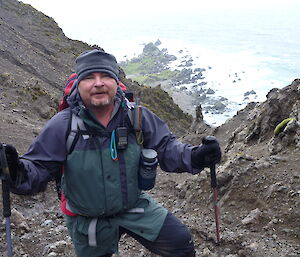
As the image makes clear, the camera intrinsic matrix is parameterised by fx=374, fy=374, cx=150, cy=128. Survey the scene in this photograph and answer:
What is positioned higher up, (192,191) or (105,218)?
(105,218)

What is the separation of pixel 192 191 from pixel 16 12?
45742 millimetres

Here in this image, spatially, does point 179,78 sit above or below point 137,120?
below

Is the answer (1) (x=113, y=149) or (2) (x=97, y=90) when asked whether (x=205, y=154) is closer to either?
(1) (x=113, y=149)

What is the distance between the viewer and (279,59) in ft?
377

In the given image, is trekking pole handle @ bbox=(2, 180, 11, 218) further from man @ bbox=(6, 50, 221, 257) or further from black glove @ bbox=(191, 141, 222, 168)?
black glove @ bbox=(191, 141, 222, 168)

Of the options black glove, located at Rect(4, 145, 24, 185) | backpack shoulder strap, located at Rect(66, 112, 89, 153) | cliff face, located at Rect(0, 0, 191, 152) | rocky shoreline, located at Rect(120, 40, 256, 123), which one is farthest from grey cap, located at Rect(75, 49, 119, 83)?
rocky shoreline, located at Rect(120, 40, 256, 123)

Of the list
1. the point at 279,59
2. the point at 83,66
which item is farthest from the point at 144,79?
the point at 83,66

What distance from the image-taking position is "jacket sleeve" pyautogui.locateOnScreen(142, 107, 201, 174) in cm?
428

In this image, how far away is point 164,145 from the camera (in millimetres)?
4410

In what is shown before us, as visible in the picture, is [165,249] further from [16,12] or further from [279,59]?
[279,59]

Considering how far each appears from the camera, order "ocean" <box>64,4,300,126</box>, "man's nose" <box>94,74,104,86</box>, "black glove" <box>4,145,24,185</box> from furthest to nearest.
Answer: "ocean" <box>64,4,300,126</box> < "man's nose" <box>94,74,104,86</box> < "black glove" <box>4,145,24,185</box>

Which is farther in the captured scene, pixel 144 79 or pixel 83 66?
pixel 144 79

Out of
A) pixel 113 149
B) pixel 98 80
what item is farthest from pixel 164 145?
pixel 98 80

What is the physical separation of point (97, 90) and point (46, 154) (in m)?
0.87
